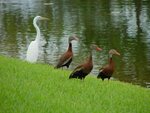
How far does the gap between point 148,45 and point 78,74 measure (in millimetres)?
21566

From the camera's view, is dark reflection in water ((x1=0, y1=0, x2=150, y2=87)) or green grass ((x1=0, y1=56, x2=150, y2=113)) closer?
green grass ((x1=0, y1=56, x2=150, y2=113))

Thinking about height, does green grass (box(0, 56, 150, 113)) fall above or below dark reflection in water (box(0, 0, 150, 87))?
above

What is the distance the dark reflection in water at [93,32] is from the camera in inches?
1137

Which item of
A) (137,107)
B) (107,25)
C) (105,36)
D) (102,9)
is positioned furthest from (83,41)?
(137,107)

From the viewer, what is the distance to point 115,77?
2519 centimetres

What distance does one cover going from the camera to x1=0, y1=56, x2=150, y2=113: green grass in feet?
34.2

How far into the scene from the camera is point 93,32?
40.6 meters

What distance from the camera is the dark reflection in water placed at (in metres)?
28.9

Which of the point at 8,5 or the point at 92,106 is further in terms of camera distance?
the point at 8,5

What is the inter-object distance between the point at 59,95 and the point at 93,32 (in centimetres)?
2902

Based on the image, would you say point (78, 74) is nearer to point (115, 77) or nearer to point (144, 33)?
point (115, 77)

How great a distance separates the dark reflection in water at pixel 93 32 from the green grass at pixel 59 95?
10120 millimetres

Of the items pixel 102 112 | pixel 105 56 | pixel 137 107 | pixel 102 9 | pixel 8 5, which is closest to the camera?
pixel 102 112

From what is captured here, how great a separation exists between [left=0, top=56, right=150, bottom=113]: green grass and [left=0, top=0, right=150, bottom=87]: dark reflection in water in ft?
33.2
